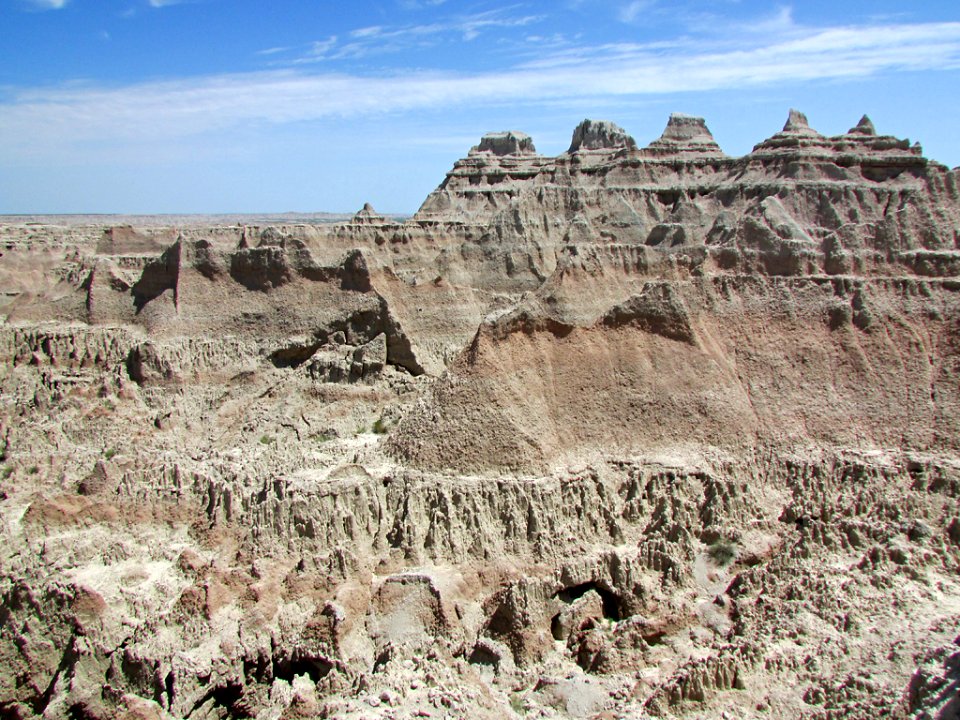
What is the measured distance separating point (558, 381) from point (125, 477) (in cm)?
1243

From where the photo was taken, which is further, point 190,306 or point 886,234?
point 190,306

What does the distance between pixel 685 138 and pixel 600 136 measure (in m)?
9.96

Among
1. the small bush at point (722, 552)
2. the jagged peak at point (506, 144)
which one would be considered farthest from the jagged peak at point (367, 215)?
the small bush at point (722, 552)

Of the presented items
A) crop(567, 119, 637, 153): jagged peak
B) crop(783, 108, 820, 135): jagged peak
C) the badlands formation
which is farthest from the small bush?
crop(567, 119, 637, 153): jagged peak

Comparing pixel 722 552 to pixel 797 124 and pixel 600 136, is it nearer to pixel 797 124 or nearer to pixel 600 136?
pixel 797 124

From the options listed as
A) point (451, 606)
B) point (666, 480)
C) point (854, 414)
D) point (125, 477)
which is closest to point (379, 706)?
point (451, 606)

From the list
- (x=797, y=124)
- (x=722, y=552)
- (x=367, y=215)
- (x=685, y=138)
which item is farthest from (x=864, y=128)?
(x=722, y=552)

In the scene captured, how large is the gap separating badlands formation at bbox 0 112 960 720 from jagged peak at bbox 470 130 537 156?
42083 millimetres

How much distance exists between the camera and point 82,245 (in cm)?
5925

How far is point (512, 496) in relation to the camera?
2058 cm

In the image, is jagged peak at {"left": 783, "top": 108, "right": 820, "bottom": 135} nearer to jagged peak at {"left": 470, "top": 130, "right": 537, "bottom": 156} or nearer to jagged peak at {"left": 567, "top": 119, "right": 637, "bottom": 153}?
jagged peak at {"left": 567, "top": 119, "right": 637, "bottom": 153}

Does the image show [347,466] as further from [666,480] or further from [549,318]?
[666,480]

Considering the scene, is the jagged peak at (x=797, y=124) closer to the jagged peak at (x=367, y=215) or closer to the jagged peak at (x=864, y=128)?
the jagged peak at (x=864, y=128)

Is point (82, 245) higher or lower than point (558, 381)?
higher
